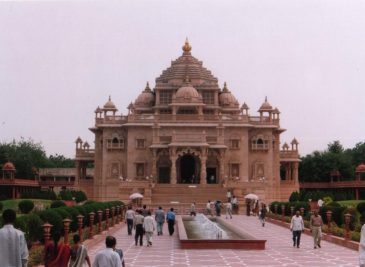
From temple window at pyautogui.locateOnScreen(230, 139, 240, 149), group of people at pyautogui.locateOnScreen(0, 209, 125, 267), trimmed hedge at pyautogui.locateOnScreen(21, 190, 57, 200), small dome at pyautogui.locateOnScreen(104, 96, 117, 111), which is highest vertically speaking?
small dome at pyautogui.locateOnScreen(104, 96, 117, 111)

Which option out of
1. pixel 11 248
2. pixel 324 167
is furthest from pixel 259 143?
pixel 11 248

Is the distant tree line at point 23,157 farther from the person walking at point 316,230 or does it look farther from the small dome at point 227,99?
the person walking at point 316,230

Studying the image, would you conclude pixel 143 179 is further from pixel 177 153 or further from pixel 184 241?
pixel 184 241

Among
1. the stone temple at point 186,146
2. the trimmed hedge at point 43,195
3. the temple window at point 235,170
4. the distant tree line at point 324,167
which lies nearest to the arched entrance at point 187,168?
the stone temple at point 186,146

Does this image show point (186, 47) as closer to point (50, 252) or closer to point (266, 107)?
point (266, 107)

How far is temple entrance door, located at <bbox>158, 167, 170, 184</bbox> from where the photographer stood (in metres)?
56.3

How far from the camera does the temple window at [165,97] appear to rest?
61028mm

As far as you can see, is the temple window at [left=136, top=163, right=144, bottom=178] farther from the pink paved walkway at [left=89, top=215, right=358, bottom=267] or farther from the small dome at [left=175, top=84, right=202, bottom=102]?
the pink paved walkway at [left=89, top=215, right=358, bottom=267]

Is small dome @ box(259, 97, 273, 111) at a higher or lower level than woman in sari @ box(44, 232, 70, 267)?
Result: higher

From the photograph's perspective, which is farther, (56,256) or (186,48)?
(186,48)

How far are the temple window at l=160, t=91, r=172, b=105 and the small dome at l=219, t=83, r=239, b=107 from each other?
542 cm

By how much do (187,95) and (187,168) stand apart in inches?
254

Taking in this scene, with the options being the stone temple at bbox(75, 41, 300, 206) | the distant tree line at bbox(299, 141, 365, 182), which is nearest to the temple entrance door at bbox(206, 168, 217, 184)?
the stone temple at bbox(75, 41, 300, 206)

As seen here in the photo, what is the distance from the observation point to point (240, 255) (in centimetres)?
1878
